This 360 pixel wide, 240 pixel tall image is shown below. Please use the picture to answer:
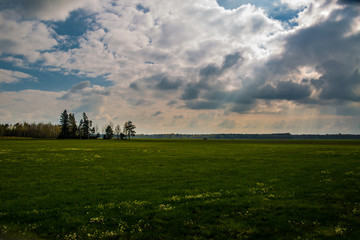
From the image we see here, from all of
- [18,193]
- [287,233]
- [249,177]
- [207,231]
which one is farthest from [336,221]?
[18,193]

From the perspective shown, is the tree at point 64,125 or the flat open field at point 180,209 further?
the tree at point 64,125

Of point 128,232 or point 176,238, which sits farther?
point 128,232

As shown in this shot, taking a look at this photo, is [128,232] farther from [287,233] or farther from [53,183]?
[53,183]

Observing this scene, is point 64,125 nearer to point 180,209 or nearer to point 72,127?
point 72,127

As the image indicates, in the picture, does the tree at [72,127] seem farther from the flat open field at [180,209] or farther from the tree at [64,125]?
the flat open field at [180,209]

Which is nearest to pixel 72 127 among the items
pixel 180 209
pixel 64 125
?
pixel 64 125

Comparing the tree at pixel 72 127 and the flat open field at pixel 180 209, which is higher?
the tree at pixel 72 127

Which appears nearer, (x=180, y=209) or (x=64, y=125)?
(x=180, y=209)

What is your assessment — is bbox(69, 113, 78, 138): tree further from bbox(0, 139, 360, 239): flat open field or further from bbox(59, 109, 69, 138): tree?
bbox(0, 139, 360, 239): flat open field

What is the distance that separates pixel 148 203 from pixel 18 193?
12.3 metres

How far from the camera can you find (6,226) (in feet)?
40.5

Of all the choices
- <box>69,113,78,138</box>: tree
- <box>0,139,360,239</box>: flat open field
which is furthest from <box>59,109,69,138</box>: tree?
<box>0,139,360,239</box>: flat open field

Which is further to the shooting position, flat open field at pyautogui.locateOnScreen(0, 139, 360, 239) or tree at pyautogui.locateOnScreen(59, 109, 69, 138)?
tree at pyautogui.locateOnScreen(59, 109, 69, 138)

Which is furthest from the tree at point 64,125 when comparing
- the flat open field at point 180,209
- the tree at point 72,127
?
the flat open field at point 180,209
